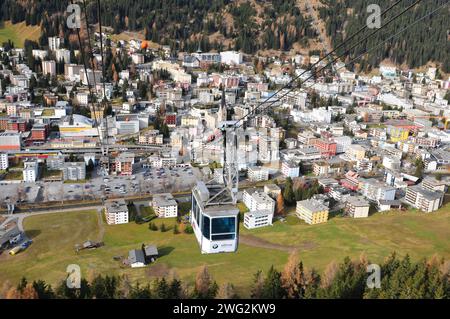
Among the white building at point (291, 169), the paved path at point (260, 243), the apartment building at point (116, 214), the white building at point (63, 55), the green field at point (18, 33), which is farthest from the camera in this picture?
the green field at point (18, 33)

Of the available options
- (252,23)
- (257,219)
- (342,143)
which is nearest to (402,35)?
(252,23)

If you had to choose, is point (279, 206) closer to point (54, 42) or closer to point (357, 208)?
point (357, 208)

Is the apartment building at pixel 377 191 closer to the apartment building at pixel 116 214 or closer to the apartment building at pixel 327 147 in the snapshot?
the apartment building at pixel 327 147

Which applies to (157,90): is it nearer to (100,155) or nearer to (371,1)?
(100,155)

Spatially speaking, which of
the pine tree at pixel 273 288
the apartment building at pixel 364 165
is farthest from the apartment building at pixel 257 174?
the pine tree at pixel 273 288

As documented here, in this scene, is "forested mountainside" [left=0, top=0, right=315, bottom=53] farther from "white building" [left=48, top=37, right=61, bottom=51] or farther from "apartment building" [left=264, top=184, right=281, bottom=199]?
"apartment building" [left=264, top=184, right=281, bottom=199]

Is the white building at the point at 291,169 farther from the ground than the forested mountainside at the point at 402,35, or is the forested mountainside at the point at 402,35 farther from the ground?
the forested mountainside at the point at 402,35

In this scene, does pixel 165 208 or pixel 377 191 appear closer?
pixel 165 208
